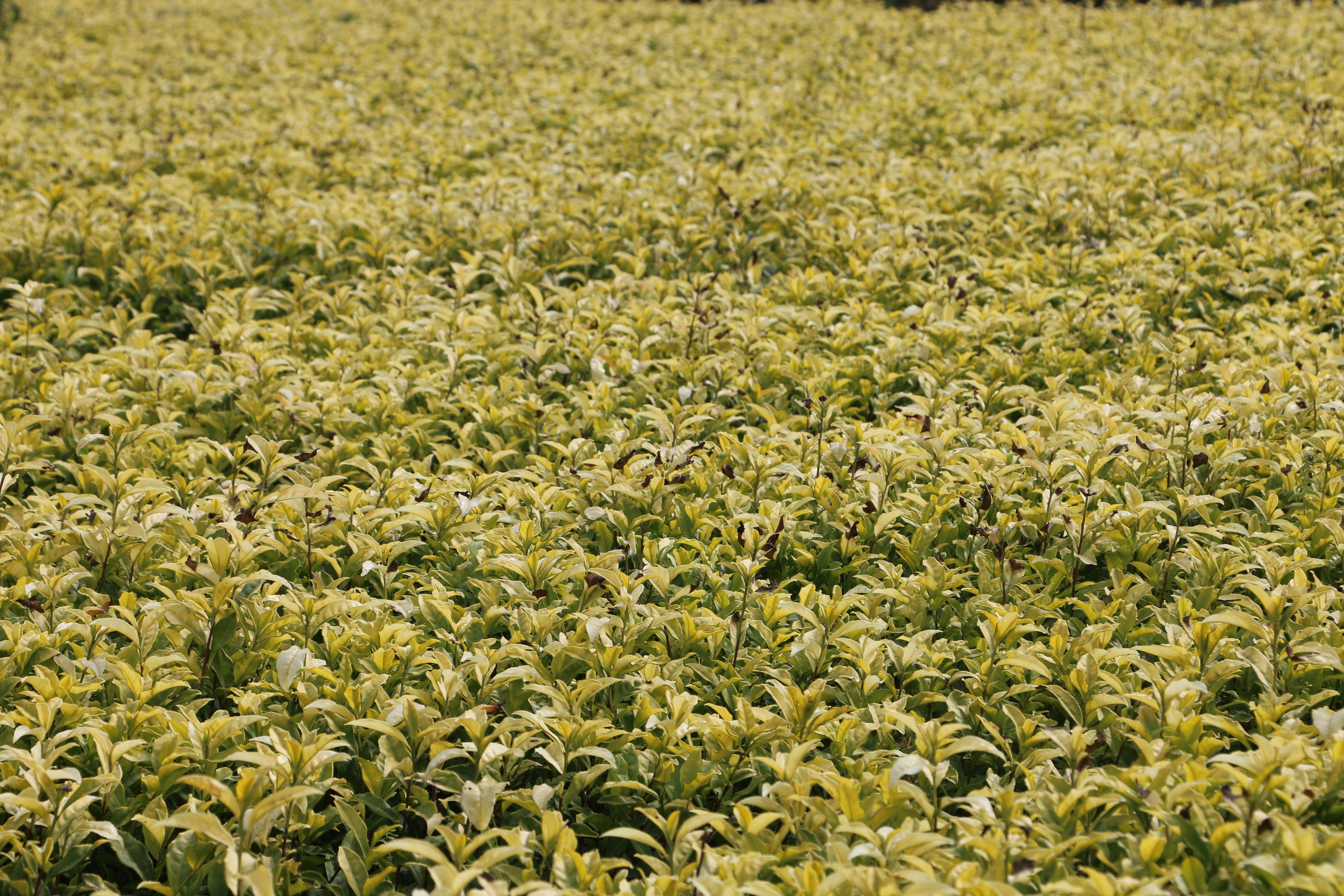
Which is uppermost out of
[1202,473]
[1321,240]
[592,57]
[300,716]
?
[592,57]

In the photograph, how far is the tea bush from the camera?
96.2 inches

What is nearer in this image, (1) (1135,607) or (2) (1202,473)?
(1) (1135,607)

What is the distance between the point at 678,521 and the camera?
12.4 feet

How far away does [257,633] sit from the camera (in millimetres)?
3102

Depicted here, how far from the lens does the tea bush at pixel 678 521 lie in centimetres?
244

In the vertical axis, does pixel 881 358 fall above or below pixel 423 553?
above

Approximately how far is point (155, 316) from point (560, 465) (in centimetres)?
285

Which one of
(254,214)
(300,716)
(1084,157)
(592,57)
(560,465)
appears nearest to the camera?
(300,716)

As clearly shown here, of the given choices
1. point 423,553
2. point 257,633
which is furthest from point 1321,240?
point 257,633

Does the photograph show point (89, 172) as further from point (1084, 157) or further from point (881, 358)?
point (1084, 157)

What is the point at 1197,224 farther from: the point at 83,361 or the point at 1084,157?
the point at 83,361

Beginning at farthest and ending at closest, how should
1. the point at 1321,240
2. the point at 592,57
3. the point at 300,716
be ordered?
the point at 592,57
the point at 1321,240
the point at 300,716

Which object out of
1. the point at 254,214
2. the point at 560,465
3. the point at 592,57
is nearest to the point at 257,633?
the point at 560,465

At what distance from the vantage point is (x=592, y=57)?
11500mm
